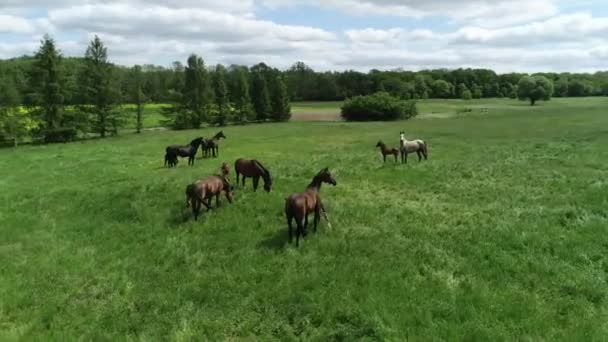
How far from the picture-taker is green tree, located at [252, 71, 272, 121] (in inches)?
3428

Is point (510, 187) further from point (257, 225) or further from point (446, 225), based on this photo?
point (257, 225)

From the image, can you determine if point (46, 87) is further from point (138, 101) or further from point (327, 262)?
point (327, 262)

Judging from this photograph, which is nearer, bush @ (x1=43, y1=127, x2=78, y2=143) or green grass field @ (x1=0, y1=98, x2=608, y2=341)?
green grass field @ (x1=0, y1=98, x2=608, y2=341)

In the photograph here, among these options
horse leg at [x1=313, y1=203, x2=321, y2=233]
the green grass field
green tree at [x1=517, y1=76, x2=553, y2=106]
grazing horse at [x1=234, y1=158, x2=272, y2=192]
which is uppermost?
green tree at [x1=517, y1=76, x2=553, y2=106]

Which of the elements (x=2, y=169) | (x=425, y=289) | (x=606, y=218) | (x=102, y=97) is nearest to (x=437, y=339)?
(x=425, y=289)

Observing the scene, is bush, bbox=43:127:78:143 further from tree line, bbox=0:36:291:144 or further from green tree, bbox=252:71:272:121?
green tree, bbox=252:71:272:121

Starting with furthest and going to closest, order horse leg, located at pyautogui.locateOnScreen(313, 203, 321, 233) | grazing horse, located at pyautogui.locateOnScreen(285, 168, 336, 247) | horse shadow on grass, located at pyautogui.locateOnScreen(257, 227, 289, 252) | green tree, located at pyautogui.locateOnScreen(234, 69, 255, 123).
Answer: green tree, located at pyautogui.locateOnScreen(234, 69, 255, 123) < horse leg, located at pyautogui.locateOnScreen(313, 203, 321, 233) < horse shadow on grass, located at pyautogui.locateOnScreen(257, 227, 289, 252) < grazing horse, located at pyautogui.locateOnScreen(285, 168, 336, 247)

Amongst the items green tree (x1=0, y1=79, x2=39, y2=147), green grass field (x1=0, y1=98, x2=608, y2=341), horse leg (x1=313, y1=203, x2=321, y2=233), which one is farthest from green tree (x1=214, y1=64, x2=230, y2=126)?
horse leg (x1=313, y1=203, x2=321, y2=233)

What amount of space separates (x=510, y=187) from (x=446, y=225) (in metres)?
6.10

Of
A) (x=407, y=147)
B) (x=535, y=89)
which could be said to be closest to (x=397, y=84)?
(x=535, y=89)

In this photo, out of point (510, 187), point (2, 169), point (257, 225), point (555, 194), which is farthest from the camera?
point (2, 169)

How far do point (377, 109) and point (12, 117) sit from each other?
55.7 m

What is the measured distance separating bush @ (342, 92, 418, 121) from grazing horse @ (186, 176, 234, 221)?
71073 mm

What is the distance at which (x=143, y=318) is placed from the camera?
9750 mm
